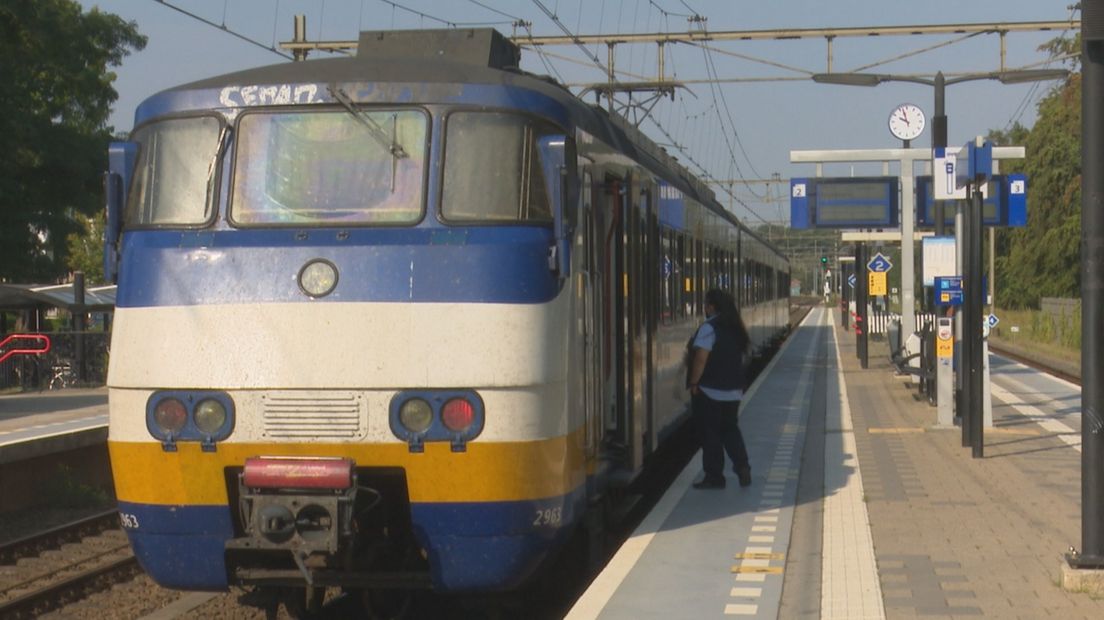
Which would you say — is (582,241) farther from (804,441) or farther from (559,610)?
(804,441)

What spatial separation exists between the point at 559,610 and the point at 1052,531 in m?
3.35

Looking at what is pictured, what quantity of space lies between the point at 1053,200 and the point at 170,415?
57615 mm

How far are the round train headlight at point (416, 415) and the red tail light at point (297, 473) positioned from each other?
337 mm

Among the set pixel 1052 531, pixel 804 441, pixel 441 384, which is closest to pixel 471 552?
pixel 441 384

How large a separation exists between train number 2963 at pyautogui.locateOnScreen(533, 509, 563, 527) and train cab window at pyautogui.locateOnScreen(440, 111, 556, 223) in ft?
4.87

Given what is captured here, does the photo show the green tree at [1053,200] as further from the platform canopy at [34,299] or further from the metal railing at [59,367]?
the metal railing at [59,367]

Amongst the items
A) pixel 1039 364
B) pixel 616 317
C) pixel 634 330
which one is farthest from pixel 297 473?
pixel 1039 364

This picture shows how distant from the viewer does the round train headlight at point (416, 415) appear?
7.62 meters

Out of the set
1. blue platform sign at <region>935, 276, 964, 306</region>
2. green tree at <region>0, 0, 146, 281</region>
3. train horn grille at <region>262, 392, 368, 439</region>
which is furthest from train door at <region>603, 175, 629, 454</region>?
green tree at <region>0, 0, 146, 281</region>

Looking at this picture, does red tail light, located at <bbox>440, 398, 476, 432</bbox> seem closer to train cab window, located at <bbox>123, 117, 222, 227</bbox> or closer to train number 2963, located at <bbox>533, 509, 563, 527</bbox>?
train number 2963, located at <bbox>533, 509, 563, 527</bbox>

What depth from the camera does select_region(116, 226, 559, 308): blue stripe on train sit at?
25.5ft

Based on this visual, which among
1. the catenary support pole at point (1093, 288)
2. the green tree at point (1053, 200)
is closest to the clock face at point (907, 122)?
the catenary support pole at point (1093, 288)

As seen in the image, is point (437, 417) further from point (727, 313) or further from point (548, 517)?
point (727, 313)

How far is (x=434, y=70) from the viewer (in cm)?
834
